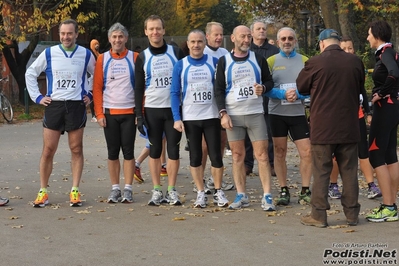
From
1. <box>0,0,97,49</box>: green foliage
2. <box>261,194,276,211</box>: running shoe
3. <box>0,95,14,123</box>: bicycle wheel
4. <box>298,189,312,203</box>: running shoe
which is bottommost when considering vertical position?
<box>0,95,14,123</box>: bicycle wheel

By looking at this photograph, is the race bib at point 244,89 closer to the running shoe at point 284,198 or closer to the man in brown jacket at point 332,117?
the man in brown jacket at point 332,117

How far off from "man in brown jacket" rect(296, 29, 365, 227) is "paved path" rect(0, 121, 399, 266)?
12.9 inches

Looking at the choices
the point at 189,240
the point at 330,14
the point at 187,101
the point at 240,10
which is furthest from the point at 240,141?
the point at 240,10

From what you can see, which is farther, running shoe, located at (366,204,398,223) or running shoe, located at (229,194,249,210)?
running shoe, located at (229,194,249,210)

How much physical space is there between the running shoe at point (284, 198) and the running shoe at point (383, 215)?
1.32 metres

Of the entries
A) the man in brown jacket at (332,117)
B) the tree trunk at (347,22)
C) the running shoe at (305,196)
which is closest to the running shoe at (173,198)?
the running shoe at (305,196)

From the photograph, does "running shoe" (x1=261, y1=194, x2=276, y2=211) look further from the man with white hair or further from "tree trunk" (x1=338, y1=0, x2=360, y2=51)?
"tree trunk" (x1=338, y1=0, x2=360, y2=51)

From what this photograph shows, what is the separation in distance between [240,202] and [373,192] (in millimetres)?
1809

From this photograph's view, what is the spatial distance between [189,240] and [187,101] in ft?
7.43

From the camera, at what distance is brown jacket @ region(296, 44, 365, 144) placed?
317 inches

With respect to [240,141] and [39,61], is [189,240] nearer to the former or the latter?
[240,141]

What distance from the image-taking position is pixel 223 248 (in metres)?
7.23

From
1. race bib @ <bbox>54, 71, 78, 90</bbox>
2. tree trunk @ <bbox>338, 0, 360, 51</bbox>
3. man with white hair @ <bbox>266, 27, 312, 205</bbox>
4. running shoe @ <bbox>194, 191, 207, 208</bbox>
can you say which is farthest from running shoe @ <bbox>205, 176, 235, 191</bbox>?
tree trunk @ <bbox>338, 0, 360, 51</bbox>

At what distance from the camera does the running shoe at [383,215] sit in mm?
8344
